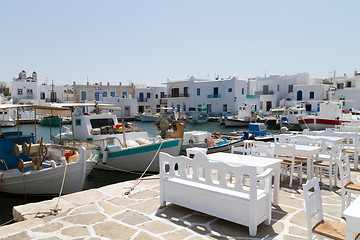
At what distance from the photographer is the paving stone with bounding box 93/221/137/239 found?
366cm

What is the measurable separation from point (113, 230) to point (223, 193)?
1614mm

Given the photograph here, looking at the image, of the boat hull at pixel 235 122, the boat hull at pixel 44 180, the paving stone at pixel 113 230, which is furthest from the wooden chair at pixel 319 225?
the boat hull at pixel 235 122

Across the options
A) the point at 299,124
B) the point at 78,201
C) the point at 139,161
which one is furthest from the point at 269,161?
the point at 299,124

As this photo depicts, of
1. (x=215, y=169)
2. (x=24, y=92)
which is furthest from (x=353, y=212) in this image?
(x=24, y=92)

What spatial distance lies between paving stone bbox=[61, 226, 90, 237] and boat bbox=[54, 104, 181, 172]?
19.9 feet

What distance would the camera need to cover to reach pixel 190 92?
156ft

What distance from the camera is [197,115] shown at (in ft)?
142

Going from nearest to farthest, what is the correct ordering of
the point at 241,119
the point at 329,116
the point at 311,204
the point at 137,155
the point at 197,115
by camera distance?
the point at 311,204, the point at 137,155, the point at 329,116, the point at 241,119, the point at 197,115

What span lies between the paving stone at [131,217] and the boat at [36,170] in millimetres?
Result: 3996

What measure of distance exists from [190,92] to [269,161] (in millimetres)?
43351

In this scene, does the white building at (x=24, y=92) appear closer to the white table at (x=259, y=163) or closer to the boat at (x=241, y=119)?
the boat at (x=241, y=119)

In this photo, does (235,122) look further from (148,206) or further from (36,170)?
(148,206)

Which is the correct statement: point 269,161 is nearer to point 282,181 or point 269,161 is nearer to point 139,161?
point 282,181

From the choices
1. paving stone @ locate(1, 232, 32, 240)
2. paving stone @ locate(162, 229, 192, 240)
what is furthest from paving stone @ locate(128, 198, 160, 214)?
paving stone @ locate(1, 232, 32, 240)
